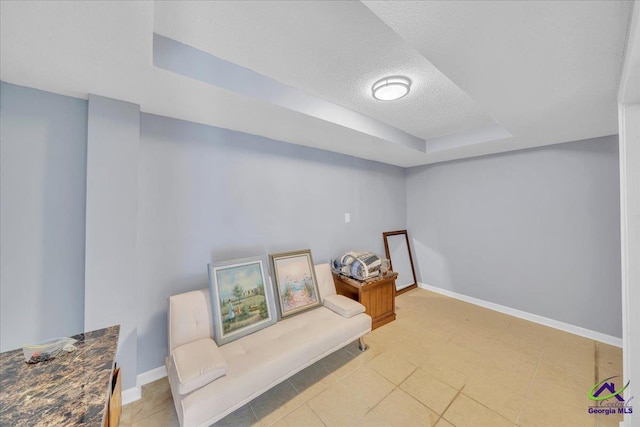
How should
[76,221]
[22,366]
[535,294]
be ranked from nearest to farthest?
[22,366] → [76,221] → [535,294]

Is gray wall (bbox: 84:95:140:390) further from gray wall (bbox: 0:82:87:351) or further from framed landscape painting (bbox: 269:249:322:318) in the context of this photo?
framed landscape painting (bbox: 269:249:322:318)

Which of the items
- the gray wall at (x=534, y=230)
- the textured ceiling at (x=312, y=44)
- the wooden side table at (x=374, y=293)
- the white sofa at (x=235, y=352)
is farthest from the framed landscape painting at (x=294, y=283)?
the gray wall at (x=534, y=230)

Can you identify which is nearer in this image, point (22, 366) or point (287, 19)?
point (22, 366)

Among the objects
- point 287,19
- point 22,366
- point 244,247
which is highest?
point 287,19

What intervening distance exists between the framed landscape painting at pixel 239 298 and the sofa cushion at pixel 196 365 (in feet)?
0.76

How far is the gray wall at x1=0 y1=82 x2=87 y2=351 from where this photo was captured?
1396mm

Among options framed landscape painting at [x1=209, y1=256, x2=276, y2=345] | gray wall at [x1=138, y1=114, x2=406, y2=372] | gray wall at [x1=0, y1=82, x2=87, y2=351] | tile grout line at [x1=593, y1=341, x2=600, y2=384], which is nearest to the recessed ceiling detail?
gray wall at [x1=138, y1=114, x2=406, y2=372]

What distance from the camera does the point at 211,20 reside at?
1158 millimetres

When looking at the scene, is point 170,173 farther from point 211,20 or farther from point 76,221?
point 211,20

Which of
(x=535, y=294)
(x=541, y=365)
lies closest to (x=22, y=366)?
(x=541, y=365)

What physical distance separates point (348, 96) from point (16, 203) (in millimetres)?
2366

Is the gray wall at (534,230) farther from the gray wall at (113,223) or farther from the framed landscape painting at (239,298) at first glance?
the gray wall at (113,223)

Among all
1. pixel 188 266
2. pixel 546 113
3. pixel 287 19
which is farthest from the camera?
pixel 188 266

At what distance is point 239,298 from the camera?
79.5 inches
